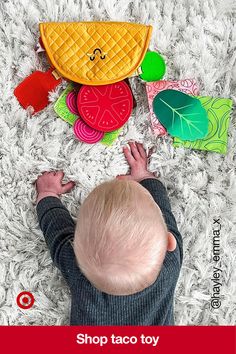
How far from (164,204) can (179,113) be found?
0.63 ft

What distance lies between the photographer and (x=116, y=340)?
1033 millimetres

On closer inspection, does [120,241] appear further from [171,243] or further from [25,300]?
[25,300]

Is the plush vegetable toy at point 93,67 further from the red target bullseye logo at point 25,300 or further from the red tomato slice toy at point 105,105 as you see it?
the red target bullseye logo at point 25,300

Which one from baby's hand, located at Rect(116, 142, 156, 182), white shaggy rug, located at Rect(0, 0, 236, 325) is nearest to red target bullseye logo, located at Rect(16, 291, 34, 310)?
white shaggy rug, located at Rect(0, 0, 236, 325)

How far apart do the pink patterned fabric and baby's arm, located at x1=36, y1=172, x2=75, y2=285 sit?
0.23 metres

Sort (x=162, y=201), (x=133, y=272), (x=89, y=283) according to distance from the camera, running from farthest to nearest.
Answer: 1. (x=162, y=201)
2. (x=89, y=283)
3. (x=133, y=272)

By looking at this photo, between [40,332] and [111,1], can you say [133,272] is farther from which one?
[111,1]

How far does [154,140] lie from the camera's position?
1129 mm

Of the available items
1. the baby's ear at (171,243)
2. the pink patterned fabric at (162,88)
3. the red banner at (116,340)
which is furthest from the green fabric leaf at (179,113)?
the red banner at (116,340)

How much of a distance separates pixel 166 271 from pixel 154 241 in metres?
0.16

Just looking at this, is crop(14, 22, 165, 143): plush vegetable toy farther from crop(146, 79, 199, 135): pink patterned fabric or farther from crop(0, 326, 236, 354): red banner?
crop(0, 326, 236, 354): red banner

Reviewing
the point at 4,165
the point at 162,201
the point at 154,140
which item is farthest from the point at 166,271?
→ the point at 4,165

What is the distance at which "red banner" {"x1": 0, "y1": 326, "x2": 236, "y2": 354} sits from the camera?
103 centimetres

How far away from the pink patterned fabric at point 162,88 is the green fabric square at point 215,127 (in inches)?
1.0
